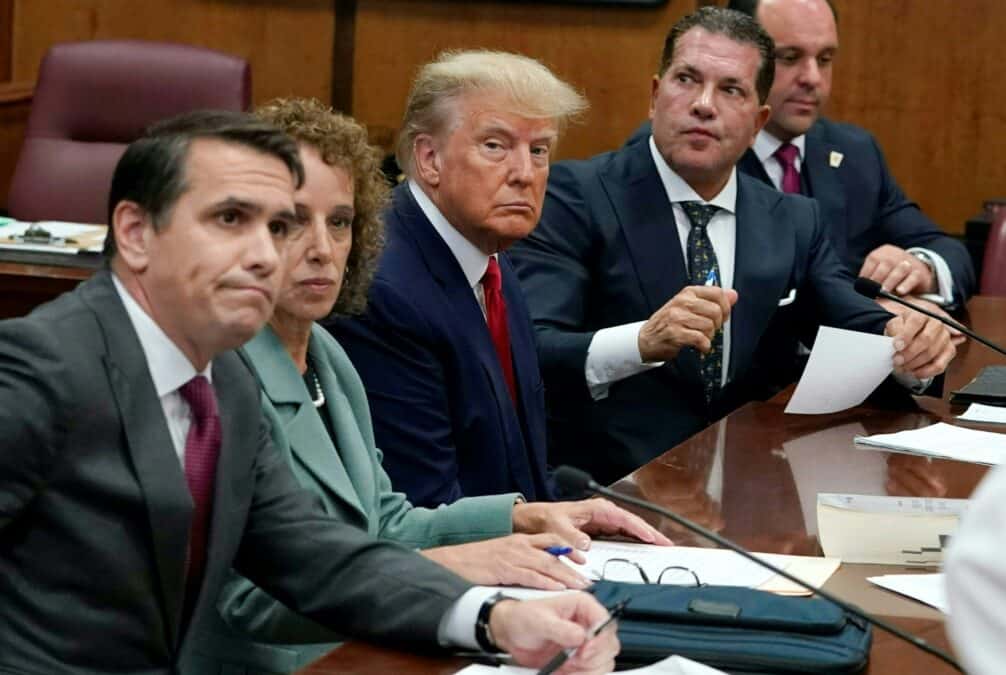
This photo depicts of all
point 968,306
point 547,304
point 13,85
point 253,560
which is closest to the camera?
point 253,560

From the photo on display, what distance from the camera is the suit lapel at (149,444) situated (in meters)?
1.63

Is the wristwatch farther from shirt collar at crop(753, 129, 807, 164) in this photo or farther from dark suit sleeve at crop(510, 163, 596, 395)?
shirt collar at crop(753, 129, 807, 164)

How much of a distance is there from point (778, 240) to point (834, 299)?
19cm

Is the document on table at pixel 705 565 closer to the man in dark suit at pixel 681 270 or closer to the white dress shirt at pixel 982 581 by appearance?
the white dress shirt at pixel 982 581

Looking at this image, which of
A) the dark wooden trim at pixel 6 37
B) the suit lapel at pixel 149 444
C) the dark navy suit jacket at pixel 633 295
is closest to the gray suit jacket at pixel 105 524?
the suit lapel at pixel 149 444

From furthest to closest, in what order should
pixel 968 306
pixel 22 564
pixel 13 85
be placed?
pixel 13 85, pixel 968 306, pixel 22 564

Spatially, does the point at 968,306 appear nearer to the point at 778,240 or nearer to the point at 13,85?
the point at 778,240

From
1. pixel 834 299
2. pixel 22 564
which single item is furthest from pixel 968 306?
pixel 22 564

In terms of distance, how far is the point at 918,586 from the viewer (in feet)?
6.51

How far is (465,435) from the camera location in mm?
2652

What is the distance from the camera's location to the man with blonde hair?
8.49ft

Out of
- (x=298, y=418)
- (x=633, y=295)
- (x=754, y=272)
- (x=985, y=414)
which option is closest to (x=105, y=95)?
(x=633, y=295)

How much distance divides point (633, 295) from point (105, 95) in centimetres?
238

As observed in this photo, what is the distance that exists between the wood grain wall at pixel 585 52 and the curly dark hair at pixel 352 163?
366 centimetres
